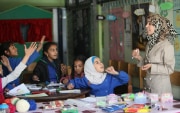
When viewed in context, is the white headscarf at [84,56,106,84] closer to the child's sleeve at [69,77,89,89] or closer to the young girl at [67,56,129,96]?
the young girl at [67,56,129,96]

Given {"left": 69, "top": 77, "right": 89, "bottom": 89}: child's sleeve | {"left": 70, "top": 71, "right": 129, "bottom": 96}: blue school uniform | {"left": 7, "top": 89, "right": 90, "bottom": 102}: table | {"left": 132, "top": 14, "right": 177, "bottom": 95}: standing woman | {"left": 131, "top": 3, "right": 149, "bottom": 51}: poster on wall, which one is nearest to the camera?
{"left": 132, "top": 14, "right": 177, "bottom": 95}: standing woman

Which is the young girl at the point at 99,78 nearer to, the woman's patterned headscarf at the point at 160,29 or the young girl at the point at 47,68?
the woman's patterned headscarf at the point at 160,29

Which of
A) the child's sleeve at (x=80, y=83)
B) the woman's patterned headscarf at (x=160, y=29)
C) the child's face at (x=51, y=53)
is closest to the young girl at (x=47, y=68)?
the child's face at (x=51, y=53)

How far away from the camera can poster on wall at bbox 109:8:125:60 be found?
208 inches

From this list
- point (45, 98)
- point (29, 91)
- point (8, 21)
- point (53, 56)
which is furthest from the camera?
point (8, 21)

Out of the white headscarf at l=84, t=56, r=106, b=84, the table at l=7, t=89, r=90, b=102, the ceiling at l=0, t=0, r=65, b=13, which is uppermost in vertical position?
the ceiling at l=0, t=0, r=65, b=13

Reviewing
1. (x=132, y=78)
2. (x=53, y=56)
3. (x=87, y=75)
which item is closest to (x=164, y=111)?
(x=87, y=75)

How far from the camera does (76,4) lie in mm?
7180

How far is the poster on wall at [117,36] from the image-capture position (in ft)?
17.3

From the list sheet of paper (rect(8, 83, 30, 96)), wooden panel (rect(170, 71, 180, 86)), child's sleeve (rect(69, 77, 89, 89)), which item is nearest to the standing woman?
child's sleeve (rect(69, 77, 89, 89))

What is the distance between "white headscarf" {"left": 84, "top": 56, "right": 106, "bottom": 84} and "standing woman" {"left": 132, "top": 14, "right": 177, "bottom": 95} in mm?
477

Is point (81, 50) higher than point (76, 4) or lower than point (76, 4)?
lower

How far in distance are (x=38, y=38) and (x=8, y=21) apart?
2.50 feet

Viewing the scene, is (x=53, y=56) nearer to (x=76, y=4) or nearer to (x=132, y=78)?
(x=132, y=78)
